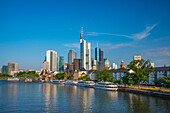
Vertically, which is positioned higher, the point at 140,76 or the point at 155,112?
the point at 140,76

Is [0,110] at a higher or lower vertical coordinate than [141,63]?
lower

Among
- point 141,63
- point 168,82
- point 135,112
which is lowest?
point 135,112

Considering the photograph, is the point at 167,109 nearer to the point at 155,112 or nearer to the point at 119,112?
the point at 155,112

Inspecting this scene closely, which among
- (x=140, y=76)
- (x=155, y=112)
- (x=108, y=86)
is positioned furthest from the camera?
(x=108, y=86)

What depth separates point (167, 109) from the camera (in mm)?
54406

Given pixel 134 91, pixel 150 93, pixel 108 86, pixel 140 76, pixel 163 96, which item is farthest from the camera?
pixel 108 86

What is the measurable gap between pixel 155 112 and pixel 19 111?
3727cm

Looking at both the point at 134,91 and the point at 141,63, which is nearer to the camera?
the point at 134,91

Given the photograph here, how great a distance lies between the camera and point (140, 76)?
109188mm

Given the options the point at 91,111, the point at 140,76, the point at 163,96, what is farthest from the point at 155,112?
the point at 140,76

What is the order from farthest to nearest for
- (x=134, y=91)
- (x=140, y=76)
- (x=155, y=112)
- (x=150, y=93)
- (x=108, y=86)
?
(x=108, y=86), (x=140, y=76), (x=134, y=91), (x=150, y=93), (x=155, y=112)

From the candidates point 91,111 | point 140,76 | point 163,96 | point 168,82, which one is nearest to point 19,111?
point 91,111

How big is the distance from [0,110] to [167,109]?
1879 inches

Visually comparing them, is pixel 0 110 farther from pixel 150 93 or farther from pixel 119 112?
pixel 150 93
